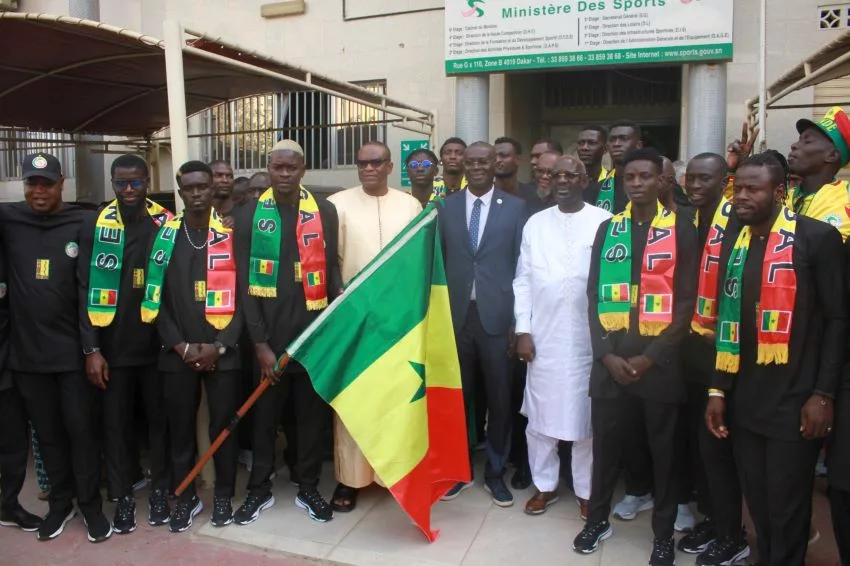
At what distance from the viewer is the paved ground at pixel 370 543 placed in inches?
145

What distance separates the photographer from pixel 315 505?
4160 millimetres

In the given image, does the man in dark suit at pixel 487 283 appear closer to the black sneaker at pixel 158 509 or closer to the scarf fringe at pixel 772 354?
the scarf fringe at pixel 772 354

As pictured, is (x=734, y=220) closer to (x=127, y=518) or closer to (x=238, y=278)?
(x=238, y=278)

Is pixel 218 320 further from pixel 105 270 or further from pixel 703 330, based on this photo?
pixel 703 330

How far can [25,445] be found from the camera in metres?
4.08

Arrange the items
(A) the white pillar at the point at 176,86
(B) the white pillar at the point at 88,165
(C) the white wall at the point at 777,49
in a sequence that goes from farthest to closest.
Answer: (B) the white pillar at the point at 88,165, (C) the white wall at the point at 777,49, (A) the white pillar at the point at 176,86

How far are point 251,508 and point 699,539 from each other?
2.51m

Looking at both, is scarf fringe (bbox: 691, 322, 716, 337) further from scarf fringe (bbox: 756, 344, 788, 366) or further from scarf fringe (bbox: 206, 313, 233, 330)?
scarf fringe (bbox: 206, 313, 233, 330)

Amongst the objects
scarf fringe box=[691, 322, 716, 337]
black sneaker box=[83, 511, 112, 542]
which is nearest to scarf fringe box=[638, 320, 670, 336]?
scarf fringe box=[691, 322, 716, 337]

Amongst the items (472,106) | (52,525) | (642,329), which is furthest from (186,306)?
(472,106)

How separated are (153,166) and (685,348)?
8.74 meters

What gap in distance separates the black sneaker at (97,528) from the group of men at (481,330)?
24mm

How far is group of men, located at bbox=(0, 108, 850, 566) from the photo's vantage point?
335 centimetres

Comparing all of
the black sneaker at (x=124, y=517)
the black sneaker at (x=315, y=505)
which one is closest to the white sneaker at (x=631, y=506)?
the black sneaker at (x=315, y=505)
